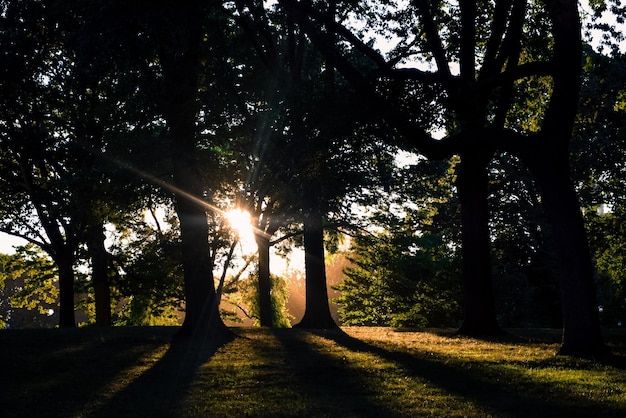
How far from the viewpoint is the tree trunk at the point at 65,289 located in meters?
34.6

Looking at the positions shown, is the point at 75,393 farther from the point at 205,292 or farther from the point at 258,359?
the point at 205,292

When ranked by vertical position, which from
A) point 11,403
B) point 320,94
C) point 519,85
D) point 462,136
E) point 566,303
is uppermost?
point 519,85

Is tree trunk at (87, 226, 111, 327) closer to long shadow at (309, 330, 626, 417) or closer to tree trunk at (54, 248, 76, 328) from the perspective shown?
tree trunk at (54, 248, 76, 328)

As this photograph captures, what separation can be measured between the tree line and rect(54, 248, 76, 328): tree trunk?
5.2 inches

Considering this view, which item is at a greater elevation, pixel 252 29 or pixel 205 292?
pixel 252 29

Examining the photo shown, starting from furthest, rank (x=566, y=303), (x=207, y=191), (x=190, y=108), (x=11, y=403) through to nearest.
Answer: (x=207, y=191) → (x=190, y=108) → (x=566, y=303) → (x=11, y=403)

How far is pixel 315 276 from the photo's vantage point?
2920 cm

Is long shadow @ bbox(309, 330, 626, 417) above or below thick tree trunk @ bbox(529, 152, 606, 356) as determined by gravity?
below

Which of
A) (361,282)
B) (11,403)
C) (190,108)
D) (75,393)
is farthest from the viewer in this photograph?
(361,282)

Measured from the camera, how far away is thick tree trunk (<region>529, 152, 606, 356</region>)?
15633mm

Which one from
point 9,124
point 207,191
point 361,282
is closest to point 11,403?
point 207,191

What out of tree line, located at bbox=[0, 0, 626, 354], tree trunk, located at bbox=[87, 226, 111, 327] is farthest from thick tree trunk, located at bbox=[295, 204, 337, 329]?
tree trunk, located at bbox=[87, 226, 111, 327]

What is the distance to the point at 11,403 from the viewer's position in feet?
37.2

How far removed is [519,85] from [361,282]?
101ft
